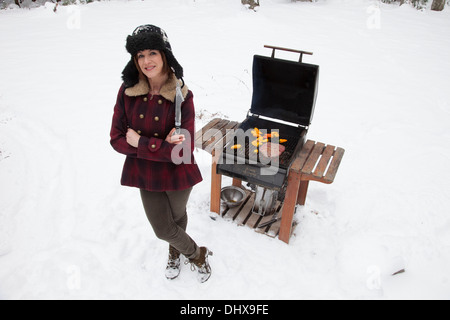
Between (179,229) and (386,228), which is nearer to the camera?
(179,229)

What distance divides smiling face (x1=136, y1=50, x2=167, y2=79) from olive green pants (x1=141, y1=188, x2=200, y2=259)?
2.86 ft

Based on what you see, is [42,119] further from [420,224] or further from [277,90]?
[420,224]

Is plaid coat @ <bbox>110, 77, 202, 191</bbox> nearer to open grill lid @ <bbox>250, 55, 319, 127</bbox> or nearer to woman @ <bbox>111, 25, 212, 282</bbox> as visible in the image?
woman @ <bbox>111, 25, 212, 282</bbox>

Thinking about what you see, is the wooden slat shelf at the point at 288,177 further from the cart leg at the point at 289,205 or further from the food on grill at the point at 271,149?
the food on grill at the point at 271,149

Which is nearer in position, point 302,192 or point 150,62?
point 150,62

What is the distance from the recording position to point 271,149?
9.63 ft

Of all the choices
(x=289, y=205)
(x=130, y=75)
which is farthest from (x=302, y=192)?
(x=130, y=75)

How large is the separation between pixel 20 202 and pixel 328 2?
452 inches

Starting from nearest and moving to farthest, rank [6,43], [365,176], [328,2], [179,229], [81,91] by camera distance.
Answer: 1. [179,229]
2. [365,176]
3. [81,91]
4. [6,43]
5. [328,2]

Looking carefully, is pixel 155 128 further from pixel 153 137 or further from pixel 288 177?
pixel 288 177

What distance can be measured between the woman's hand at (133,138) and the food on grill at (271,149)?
3.92 feet

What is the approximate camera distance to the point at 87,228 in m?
3.29

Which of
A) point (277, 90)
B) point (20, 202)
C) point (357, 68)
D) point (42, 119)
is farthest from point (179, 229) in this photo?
point (357, 68)

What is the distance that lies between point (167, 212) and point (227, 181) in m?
1.73
